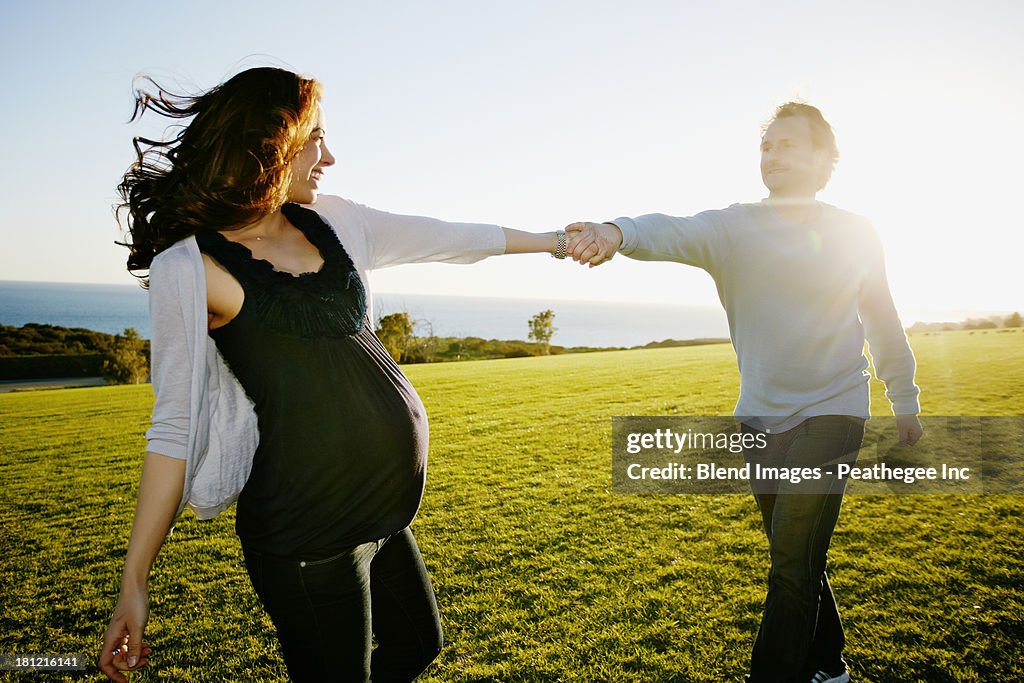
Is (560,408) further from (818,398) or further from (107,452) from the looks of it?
(818,398)

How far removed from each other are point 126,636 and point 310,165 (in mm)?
1537

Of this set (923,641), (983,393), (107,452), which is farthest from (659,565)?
(983,393)

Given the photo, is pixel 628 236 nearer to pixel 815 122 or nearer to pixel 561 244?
pixel 561 244

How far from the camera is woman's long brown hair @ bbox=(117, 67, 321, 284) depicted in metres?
1.78

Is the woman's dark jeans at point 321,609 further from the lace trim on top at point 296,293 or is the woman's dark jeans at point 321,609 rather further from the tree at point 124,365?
the tree at point 124,365

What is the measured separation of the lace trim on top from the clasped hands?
131 cm

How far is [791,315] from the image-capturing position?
2.90 metres

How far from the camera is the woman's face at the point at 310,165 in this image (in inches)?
80.0

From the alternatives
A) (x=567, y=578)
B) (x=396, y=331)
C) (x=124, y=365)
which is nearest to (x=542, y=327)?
(x=396, y=331)

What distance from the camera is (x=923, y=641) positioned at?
3850mm

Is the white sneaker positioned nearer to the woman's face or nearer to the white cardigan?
the white cardigan

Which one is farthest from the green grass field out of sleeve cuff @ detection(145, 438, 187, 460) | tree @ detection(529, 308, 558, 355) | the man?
tree @ detection(529, 308, 558, 355)

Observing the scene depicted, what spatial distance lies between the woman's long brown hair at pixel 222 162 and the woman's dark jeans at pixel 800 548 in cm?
249

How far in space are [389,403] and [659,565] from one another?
4083mm
